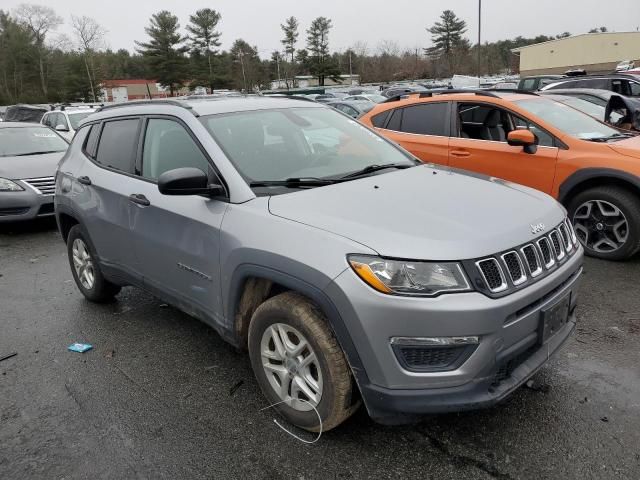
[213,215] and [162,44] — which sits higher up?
[162,44]

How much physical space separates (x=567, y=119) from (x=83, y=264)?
521 cm

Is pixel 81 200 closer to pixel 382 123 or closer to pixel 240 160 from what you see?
pixel 240 160

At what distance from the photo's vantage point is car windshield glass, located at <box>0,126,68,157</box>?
27.2 ft

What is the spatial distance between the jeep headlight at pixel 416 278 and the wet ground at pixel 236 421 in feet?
2.98

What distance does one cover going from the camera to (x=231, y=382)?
325 centimetres

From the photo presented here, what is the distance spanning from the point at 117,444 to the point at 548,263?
241 centimetres

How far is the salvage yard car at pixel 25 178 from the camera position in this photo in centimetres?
728

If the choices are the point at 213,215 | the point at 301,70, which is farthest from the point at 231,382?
the point at 301,70

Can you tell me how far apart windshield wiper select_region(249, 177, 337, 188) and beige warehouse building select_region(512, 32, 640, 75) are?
195 feet

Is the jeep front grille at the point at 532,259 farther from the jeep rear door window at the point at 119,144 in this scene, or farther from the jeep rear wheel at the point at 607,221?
the jeep rear wheel at the point at 607,221

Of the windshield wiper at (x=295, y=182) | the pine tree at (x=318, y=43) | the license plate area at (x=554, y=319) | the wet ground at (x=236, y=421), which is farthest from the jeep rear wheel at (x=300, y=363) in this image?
Answer: the pine tree at (x=318, y=43)

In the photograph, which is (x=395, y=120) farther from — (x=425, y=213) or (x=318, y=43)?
(x=318, y=43)

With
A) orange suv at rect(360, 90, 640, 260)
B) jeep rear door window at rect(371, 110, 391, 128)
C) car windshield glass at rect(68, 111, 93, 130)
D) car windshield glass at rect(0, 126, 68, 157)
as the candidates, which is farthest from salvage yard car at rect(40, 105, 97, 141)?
orange suv at rect(360, 90, 640, 260)

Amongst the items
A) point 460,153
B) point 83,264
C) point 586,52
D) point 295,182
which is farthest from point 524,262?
point 586,52
